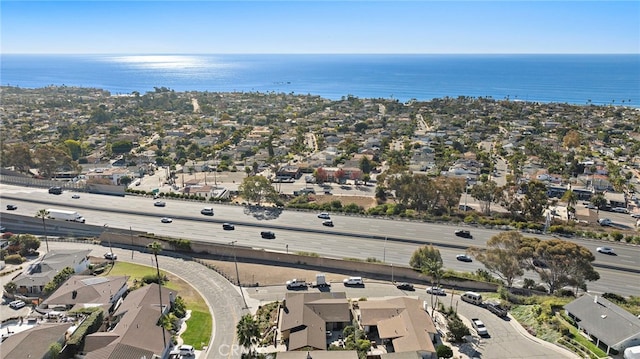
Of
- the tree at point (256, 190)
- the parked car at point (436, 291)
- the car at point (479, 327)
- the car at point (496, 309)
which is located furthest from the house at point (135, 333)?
the tree at point (256, 190)

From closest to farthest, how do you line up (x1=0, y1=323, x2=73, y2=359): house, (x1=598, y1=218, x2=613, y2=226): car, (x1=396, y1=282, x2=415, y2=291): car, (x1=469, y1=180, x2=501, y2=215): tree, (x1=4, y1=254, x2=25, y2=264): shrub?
(x1=0, y1=323, x2=73, y2=359): house, (x1=396, y1=282, x2=415, y2=291): car, (x1=4, y1=254, x2=25, y2=264): shrub, (x1=598, y1=218, x2=613, y2=226): car, (x1=469, y1=180, x2=501, y2=215): tree

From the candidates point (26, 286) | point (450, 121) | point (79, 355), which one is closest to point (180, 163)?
point (26, 286)

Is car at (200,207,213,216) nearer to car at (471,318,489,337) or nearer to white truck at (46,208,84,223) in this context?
white truck at (46,208,84,223)

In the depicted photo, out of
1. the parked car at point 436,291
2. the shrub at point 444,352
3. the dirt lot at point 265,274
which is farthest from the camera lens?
the dirt lot at point 265,274

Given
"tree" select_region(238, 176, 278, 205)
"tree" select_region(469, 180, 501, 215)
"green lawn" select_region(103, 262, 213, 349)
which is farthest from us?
"tree" select_region(469, 180, 501, 215)

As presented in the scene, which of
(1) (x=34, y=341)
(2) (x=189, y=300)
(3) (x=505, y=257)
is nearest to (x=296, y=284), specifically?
(2) (x=189, y=300)

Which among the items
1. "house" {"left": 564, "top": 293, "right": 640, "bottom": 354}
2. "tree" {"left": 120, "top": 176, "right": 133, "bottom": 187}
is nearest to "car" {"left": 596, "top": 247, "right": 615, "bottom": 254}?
"house" {"left": 564, "top": 293, "right": 640, "bottom": 354}

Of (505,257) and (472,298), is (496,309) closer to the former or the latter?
(472,298)

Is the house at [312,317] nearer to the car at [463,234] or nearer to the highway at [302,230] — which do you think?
the highway at [302,230]
